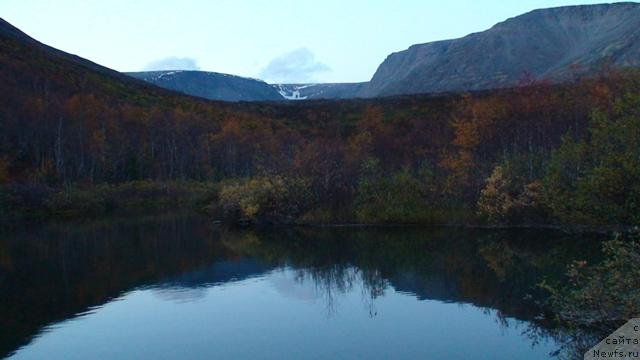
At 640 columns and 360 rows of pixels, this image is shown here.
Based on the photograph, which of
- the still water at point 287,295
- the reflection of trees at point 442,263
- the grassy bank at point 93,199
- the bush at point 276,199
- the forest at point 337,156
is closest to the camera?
the still water at point 287,295

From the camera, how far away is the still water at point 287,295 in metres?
17.8

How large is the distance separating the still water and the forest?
9.44 feet

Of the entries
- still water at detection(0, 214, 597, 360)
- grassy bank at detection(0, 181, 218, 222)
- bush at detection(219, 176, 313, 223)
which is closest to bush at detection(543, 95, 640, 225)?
still water at detection(0, 214, 597, 360)

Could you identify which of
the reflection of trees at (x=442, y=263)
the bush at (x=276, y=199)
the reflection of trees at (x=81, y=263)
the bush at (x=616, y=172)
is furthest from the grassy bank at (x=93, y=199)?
the bush at (x=616, y=172)

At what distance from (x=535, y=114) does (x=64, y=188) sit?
4506 cm

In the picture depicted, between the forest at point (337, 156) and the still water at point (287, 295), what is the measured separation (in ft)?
9.44

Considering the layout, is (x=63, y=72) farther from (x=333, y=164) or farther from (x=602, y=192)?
(x=602, y=192)

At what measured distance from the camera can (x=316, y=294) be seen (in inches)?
969

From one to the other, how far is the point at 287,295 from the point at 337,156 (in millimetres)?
22466

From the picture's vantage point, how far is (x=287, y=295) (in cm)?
2455

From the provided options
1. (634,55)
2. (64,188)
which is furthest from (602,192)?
(634,55)

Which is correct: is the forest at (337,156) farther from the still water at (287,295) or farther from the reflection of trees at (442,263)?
the still water at (287,295)

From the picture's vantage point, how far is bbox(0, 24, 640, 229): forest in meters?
32.0

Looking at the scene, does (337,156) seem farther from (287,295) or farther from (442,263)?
(287,295)
